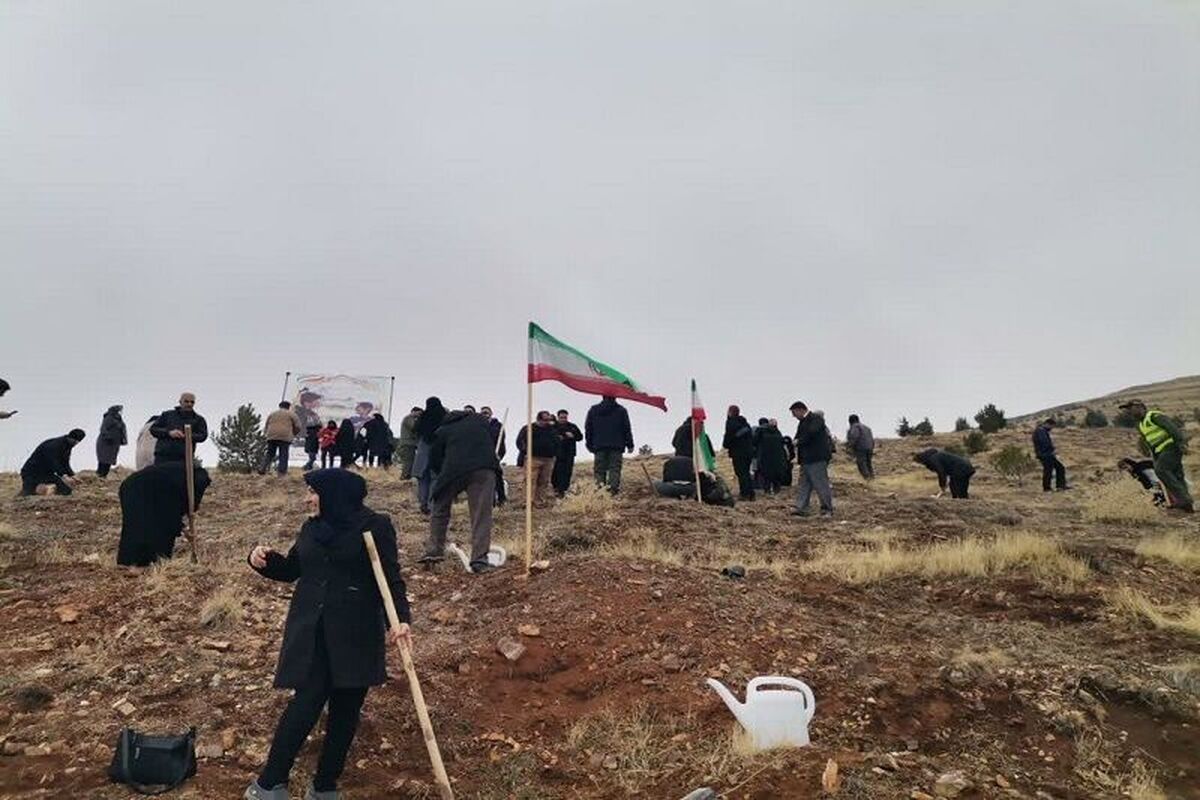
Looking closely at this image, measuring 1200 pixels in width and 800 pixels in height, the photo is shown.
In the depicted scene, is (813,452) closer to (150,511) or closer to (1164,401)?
(150,511)

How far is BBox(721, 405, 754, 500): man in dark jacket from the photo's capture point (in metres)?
15.8

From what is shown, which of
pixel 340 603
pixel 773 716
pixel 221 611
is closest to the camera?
pixel 340 603

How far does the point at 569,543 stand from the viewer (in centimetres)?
1027

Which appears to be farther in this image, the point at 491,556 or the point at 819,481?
the point at 819,481

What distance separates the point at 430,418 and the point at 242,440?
766 inches

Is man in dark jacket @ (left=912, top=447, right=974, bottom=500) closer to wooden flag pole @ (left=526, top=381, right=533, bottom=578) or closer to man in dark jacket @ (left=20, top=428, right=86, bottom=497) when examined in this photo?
wooden flag pole @ (left=526, top=381, right=533, bottom=578)

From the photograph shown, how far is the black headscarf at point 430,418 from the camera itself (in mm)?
9875

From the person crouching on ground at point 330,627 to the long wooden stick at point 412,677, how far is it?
63mm

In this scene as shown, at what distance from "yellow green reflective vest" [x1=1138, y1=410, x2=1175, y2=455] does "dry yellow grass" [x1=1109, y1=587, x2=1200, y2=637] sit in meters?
5.12

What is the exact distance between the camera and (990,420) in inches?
1369

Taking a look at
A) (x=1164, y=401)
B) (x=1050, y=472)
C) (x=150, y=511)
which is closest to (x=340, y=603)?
(x=150, y=511)

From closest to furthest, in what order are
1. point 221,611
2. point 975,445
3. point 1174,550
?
1. point 221,611
2. point 1174,550
3. point 975,445

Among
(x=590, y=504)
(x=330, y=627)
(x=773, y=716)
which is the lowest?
(x=773, y=716)

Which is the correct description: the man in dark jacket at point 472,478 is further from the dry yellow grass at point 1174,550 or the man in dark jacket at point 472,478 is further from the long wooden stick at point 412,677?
the dry yellow grass at point 1174,550
